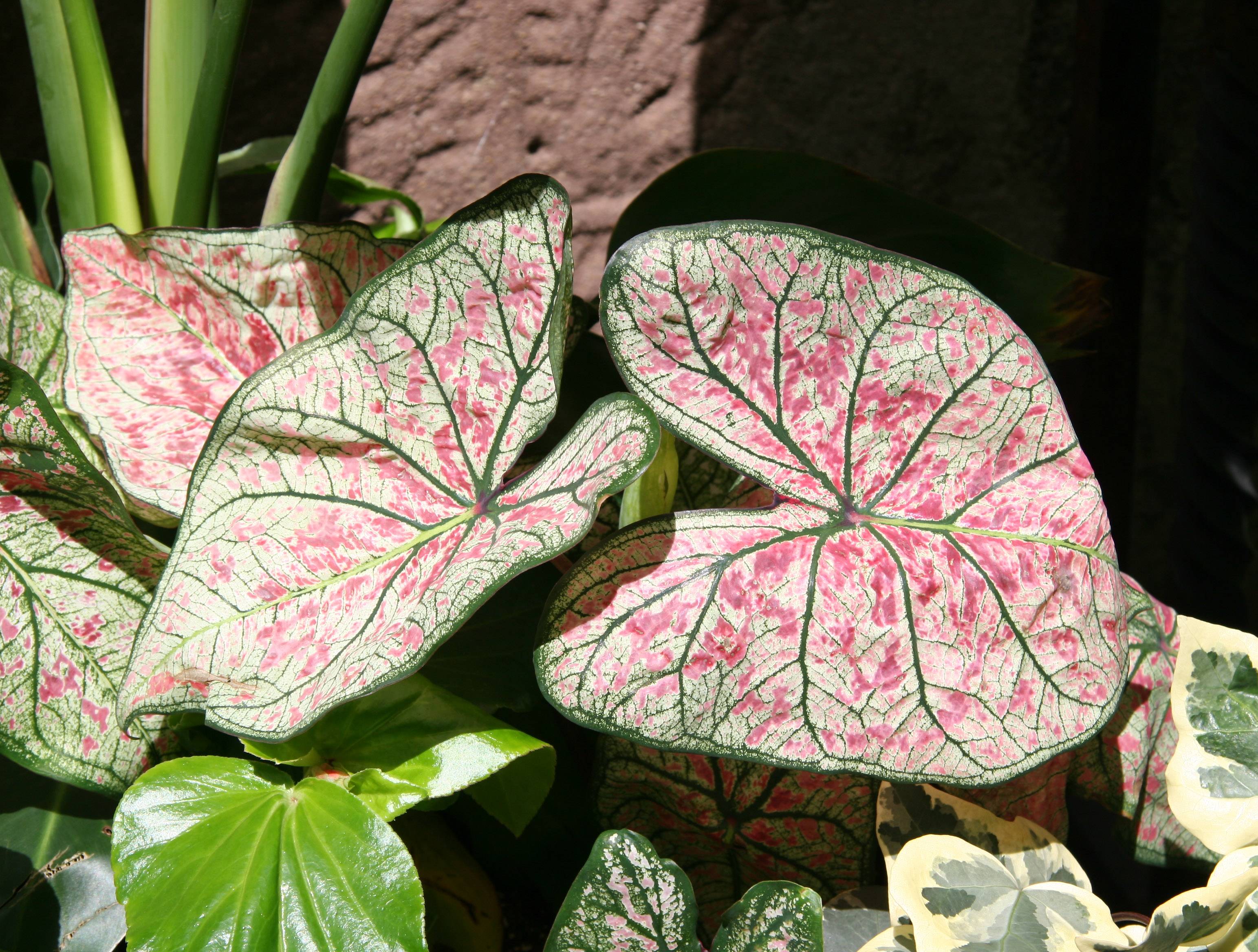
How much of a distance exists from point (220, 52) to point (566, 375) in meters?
0.34

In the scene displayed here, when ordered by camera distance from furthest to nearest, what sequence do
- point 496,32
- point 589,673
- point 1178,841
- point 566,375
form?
point 496,32 < point 566,375 < point 1178,841 < point 589,673

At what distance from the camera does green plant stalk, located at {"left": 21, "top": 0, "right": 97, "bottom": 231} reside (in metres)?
0.76

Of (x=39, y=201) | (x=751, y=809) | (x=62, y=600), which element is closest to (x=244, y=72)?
(x=39, y=201)

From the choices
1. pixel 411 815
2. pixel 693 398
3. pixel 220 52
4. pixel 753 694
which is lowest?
pixel 411 815

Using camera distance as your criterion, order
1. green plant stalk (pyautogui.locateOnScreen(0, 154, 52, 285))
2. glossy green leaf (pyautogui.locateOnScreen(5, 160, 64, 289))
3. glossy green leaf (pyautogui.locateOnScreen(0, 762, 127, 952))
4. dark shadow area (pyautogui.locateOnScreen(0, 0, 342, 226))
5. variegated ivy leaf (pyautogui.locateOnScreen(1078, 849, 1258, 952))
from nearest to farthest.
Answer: variegated ivy leaf (pyautogui.locateOnScreen(1078, 849, 1258, 952)) → glossy green leaf (pyautogui.locateOnScreen(0, 762, 127, 952)) → green plant stalk (pyautogui.locateOnScreen(0, 154, 52, 285)) → glossy green leaf (pyautogui.locateOnScreen(5, 160, 64, 289)) → dark shadow area (pyautogui.locateOnScreen(0, 0, 342, 226))

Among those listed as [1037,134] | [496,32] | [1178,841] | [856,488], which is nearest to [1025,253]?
[856,488]

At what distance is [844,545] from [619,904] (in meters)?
0.23

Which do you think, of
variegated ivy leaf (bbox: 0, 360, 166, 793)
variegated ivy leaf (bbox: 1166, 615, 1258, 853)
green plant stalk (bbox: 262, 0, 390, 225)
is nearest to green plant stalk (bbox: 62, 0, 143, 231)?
green plant stalk (bbox: 262, 0, 390, 225)

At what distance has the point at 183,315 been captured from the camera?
2.15ft

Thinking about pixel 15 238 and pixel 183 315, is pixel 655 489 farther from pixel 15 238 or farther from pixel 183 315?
pixel 15 238

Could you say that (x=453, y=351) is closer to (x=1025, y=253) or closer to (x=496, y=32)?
(x=1025, y=253)

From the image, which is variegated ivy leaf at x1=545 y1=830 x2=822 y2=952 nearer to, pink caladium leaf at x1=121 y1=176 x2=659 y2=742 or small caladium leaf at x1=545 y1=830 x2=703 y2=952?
small caladium leaf at x1=545 y1=830 x2=703 y2=952

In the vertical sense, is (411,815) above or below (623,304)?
below

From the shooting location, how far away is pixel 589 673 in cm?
46
